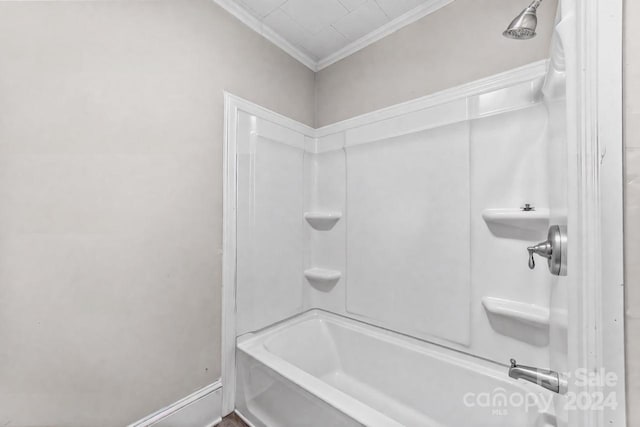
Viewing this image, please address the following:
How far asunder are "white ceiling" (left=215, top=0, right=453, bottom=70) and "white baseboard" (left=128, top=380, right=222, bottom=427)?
2116mm

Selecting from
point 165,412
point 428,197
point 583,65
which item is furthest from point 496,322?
point 165,412

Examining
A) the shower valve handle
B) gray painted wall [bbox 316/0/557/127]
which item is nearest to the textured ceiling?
gray painted wall [bbox 316/0/557/127]

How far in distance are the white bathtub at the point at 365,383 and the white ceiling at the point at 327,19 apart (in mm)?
1929

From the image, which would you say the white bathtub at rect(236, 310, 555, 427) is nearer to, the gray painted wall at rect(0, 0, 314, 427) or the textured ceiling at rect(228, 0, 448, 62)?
the gray painted wall at rect(0, 0, 314, 427)

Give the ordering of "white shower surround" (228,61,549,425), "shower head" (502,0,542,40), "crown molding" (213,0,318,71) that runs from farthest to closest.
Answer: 1. "crown molding" (213,0,318,71)
2. "white shower surround" (228,61,549,425)
3. "shower head" (502,0,542,40)

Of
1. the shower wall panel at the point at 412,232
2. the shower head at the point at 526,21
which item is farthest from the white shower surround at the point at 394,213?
the shower head at the point at 526,21

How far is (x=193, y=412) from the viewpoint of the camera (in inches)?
51.6

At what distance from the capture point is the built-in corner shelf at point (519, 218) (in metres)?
1.12

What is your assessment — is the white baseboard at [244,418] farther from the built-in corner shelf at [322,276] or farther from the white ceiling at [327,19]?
the white ceiling at [327,19]

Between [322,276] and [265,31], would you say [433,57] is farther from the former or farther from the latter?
[322,276]

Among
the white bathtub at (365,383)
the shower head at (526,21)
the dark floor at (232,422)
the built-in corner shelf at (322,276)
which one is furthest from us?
the built-in corner shelf at (322,276)

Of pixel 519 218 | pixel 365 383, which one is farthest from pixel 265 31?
pixel 365 383

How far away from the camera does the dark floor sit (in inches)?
54.8

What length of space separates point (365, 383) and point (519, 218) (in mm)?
1296
